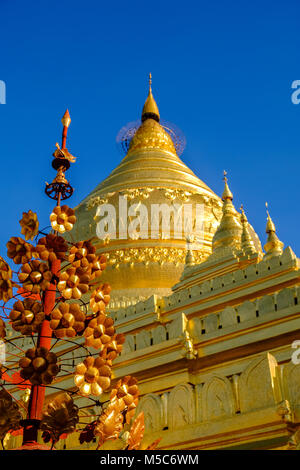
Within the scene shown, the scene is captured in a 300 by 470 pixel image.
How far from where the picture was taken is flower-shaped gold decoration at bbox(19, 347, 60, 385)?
282cm

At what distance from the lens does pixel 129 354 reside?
9.13 m

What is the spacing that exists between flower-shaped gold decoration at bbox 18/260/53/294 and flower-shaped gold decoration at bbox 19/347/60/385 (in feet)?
1.62

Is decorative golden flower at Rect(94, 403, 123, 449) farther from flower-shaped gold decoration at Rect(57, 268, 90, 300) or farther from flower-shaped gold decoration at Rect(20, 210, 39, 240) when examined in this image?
flower-shaped gold decoration at Rect(20, 210, 39, 240)

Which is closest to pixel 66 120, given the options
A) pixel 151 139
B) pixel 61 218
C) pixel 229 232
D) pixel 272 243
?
pixel 61 218

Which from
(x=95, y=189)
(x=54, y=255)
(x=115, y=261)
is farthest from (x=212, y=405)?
(x=95, y=189)

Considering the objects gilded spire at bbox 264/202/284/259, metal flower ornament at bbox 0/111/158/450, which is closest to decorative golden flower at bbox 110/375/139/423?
metal flower ornament at bbox 0/111/158/450

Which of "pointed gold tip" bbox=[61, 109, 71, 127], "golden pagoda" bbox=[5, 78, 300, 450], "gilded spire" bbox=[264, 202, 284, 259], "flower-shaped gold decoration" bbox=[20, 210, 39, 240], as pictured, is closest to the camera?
"flower-shaped gold decoration" bbox=[20, 210, 39, 240]

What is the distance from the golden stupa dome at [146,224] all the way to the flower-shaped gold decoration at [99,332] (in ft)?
41.9

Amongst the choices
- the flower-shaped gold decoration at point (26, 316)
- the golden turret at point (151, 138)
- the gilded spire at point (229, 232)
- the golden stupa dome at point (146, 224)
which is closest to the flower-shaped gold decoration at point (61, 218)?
the flower-shaped gold decoration at point (26, 316)

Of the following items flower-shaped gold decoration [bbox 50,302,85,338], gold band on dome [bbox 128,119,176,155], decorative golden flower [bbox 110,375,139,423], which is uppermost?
gold band on dome [bbox 128,119,176,155]

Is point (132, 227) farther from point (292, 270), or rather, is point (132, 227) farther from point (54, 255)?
point (54, 255)

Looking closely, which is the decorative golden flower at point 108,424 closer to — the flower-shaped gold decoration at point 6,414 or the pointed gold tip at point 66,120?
the flower-shaped gold decoration at point 6,414

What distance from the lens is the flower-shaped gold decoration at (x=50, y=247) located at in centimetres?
337

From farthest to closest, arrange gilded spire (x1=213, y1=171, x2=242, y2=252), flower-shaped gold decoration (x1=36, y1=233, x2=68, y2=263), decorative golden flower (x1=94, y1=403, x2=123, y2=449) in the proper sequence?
gilded spire (x1=213, y1=171, x2=242, y2=252), flower-shaped gold decoration (x1=36, y1=233, x2=68, y2=263), decorative golden flower (x1=94, y1=403, x2=123, y2=449)
